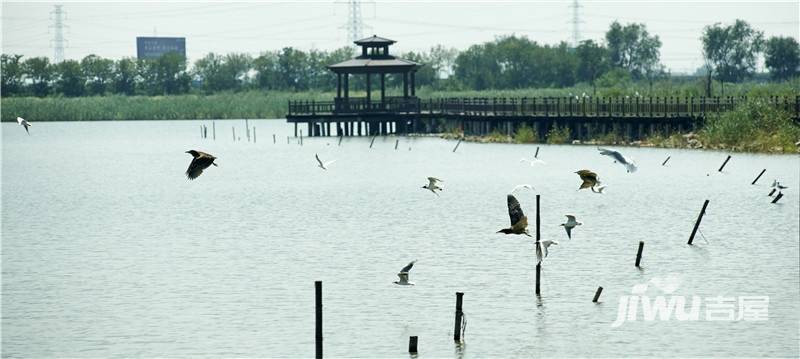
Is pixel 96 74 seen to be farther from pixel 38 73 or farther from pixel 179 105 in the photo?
pixel 179 105

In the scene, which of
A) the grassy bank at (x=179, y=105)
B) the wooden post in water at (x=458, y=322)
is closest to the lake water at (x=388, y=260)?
the wooden post in water at (x=458, y=322)

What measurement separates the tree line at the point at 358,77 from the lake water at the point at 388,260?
265ft

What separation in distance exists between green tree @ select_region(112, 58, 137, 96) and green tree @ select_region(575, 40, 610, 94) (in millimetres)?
53788

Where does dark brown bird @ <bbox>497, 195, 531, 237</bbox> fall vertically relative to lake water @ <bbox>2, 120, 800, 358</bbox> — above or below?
above

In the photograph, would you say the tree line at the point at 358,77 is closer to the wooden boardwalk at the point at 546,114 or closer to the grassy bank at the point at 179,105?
the grassy bank at the point at 179,105

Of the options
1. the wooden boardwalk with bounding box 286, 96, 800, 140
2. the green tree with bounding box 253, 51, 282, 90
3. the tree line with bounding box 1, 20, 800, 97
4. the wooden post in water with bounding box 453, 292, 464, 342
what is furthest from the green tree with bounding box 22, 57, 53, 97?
the wooden post in water with bounding box 453, 292, 464, 342

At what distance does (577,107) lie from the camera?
310 ft

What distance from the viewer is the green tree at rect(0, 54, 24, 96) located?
550 feet

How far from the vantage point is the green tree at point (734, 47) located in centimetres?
17038

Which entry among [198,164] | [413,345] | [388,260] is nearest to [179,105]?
[388,260]

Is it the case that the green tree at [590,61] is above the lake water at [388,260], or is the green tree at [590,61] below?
above

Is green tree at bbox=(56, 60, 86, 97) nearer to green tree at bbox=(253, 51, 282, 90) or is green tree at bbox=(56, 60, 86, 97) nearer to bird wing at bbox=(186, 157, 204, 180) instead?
green tree at bbox=(253, 51, 282, 90)

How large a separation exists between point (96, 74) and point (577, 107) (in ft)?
314

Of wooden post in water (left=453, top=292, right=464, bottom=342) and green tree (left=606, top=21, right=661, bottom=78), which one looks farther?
green tree (left=606, top=21, right=661, bottom=78)
